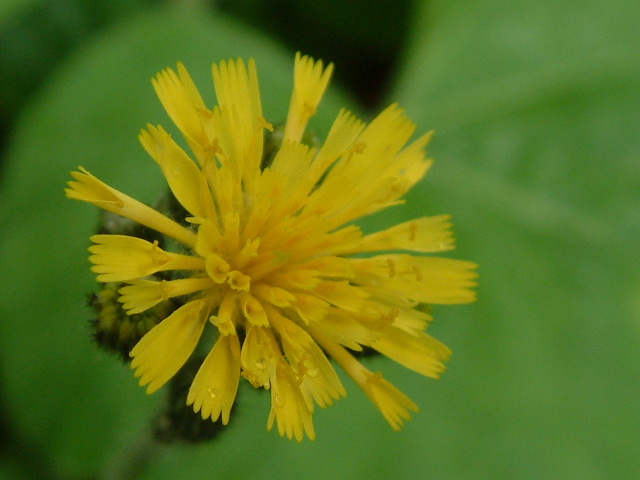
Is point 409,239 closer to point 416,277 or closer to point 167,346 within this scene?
point 416,277

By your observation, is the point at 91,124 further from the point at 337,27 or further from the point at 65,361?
the point at 337,27

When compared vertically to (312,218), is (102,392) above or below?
below

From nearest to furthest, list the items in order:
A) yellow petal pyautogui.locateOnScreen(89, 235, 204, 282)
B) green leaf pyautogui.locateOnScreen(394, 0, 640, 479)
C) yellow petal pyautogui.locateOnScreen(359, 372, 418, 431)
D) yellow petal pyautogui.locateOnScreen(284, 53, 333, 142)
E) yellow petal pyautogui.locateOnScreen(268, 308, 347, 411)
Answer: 1. yellow petal pyautogui.locateOnScreen(89, 235, 204, 282)
2. yellow petal pyautogui.locateOnScreen(268, 308, 347, 411)
3. yellow petal pyautogui.locateOnScreen(359, 372, 418, 431)
4. yellow petal pyautogui.locateOnScreen(284, 53, 333, 142)
5. green leaf pyautogui.locateOnScreen(394, 0, 640, 479)

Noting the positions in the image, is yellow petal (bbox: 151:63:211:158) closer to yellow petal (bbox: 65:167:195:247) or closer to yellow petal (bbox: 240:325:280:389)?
yellow petal (bbox: 65:167:195:247)

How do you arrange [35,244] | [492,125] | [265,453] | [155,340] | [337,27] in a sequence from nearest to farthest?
[155,340], [265,453], [35,244], [492,125], [337,27]

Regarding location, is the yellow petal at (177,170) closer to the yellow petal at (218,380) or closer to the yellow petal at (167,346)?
the yellow petal at (167,346)

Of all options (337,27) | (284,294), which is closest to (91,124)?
(337,27)

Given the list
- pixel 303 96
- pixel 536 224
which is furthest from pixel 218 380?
pixel 536 224

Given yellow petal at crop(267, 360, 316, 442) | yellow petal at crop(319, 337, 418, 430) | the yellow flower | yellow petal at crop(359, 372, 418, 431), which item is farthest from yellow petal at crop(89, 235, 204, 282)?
yellow petal at crop(359, 372, 418, 431)
